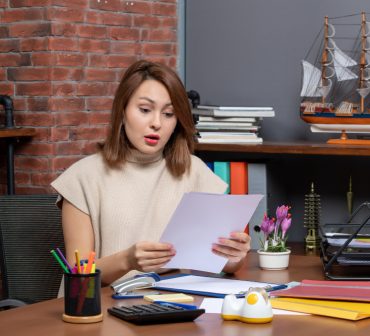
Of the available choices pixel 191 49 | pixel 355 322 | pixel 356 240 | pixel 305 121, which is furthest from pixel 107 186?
pixel 191 49

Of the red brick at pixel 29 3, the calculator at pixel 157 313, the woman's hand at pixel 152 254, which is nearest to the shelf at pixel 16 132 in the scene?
the red brick at pixel 29 3

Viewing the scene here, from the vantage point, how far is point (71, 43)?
3.70 m

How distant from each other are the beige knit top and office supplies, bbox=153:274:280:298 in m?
0.33

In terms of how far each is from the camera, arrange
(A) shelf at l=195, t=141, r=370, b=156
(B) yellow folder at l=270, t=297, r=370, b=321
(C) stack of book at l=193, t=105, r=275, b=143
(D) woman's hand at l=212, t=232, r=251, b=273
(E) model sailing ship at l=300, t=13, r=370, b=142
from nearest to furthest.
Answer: (B) yellow folder at l=270, t=297, r=370, b=321
(D) woman's hand at l=212, t=232, r=251, b=273
(A) shelf at l=195, t=141, r=370, b=156
(E) model sailing ship at l=300, t=13, r=370, b=142
(C) stack of book at l=193, t=105, r=275, b=143

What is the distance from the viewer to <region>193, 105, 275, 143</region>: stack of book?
140 inches

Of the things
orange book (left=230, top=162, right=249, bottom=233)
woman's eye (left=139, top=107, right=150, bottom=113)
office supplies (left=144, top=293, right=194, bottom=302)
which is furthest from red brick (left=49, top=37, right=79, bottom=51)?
Result: office supplies (left=144, top=293, right=194, bottom=302)

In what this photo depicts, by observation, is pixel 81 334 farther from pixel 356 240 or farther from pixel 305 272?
pixel 356 240

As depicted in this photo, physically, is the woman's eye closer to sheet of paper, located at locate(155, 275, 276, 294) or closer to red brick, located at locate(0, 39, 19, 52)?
sheet of paper, located at locate(155, 275, 276, 294)

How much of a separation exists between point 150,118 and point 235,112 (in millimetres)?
1091

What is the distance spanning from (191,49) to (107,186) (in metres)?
1.59

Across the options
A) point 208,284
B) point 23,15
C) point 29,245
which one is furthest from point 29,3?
point 208,284

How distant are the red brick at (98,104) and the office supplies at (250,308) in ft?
6.77

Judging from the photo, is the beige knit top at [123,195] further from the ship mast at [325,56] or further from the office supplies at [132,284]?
the ship mast at [325,56]

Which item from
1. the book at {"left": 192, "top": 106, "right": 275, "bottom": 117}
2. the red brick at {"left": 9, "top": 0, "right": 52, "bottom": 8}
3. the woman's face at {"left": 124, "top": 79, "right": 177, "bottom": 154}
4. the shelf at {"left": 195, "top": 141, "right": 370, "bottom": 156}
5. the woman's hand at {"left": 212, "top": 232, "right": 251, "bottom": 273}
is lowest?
the woman's hand at {"left": 212, "top": 232, "right": 251, "bottom": 273}
